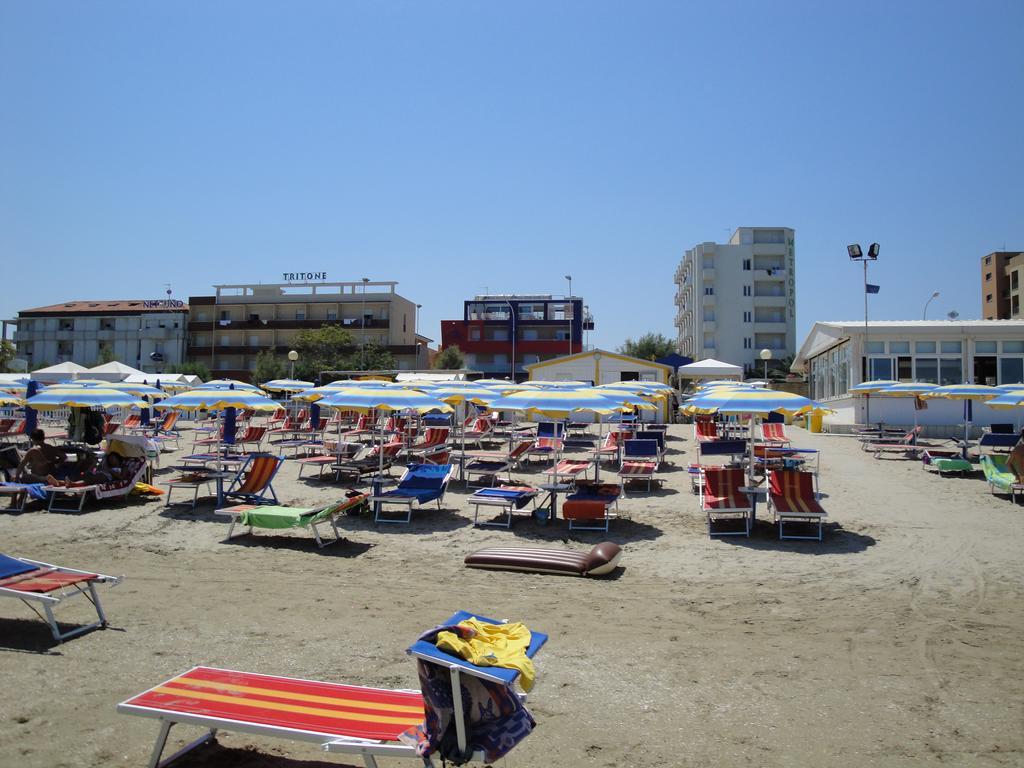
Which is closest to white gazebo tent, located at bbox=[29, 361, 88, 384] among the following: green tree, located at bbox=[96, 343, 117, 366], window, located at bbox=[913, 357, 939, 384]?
green tree, located at bbox=[96, 343, 117, 366]

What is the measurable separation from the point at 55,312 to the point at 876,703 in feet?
256

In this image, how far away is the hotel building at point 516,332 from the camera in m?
66.9

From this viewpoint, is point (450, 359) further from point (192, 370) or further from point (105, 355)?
point (105, 355)

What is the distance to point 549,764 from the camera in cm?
355

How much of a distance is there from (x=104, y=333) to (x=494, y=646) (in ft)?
242

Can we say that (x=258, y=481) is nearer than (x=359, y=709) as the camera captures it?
No

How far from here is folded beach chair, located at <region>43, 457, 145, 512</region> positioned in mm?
10684

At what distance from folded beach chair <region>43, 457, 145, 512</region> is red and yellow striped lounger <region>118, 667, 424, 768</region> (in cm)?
854

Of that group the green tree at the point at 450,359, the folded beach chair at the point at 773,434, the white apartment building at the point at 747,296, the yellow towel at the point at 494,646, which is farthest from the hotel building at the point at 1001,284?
the yellow towel at the point at 494,646

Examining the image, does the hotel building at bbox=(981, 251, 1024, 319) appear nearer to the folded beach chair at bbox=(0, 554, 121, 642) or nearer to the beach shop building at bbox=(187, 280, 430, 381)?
the beach shop building at bbox=(187, 280, 430, 381)

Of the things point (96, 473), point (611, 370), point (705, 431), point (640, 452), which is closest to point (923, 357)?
point (611, 370)

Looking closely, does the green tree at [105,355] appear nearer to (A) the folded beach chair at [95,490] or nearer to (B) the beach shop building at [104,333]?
(B) the beach shop building at [104,333]

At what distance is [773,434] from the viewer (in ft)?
60.3

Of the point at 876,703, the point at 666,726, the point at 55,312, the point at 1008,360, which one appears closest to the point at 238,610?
the point at 666,726
